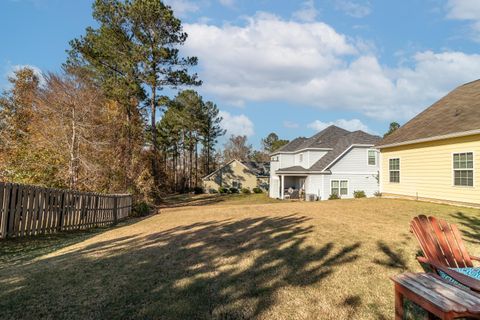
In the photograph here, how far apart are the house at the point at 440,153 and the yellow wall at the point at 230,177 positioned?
1202 inches

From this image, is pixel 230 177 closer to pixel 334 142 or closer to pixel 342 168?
pixel 334 142

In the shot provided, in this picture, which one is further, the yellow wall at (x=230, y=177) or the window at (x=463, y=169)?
the yellow wall at (x=230, y=177)

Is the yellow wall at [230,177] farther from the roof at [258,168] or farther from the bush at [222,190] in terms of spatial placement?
the bush at [222,190]

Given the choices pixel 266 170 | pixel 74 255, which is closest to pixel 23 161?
pixel 74 255

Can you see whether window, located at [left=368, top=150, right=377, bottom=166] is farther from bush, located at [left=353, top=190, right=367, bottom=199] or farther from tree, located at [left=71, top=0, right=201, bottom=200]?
tree, located at [left=71, top=0, right=201, bottom=200]

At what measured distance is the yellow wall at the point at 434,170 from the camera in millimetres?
11906

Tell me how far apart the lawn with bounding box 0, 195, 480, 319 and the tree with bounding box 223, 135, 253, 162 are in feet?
190

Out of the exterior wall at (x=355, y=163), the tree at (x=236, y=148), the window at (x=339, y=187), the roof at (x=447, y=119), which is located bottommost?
the window at (x=339, y=187)

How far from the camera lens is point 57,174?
42.2 ft

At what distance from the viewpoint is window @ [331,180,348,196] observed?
25.2m

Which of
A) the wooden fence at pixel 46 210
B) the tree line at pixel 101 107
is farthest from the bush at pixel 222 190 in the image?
the wooden fence at pixel 46 210

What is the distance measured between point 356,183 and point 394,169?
29.2 ft

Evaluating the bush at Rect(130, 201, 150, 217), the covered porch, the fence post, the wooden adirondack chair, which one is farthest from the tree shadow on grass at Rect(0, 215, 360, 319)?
the covered porch

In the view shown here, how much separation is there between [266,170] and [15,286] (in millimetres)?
47676
